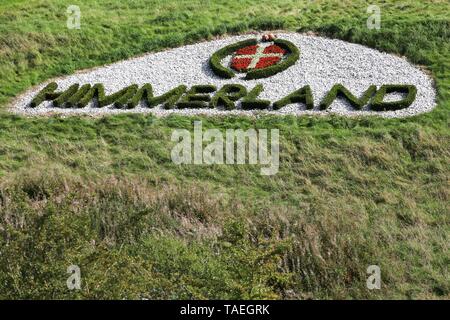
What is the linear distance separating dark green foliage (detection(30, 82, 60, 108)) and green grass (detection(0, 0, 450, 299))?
3.89 feet

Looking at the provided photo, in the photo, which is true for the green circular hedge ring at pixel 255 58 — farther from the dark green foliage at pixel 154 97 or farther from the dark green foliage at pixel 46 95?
the dark green foliage at pixel 46 95

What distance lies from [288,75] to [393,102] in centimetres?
522

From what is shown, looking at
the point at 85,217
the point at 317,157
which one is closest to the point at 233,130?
the point at 317,157

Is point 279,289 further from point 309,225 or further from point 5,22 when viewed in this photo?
point 5,22

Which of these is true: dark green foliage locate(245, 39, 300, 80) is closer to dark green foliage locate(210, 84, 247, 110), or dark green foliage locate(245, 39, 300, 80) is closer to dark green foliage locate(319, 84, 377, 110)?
dark green foliage locate(210, 84, 247, 110)

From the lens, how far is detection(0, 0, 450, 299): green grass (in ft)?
54.6

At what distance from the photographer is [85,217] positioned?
711 inches

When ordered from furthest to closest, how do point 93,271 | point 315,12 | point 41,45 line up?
point 315,12 < point 41,45 < point 93,271

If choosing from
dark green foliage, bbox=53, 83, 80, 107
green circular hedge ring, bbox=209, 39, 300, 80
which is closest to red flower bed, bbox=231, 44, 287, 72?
green circular hedge ring, bbox=209, 39, 300, 80

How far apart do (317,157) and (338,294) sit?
30.0 ft

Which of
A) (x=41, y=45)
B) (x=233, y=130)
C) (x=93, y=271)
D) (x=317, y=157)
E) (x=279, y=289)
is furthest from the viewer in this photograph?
(x=41, y=45)

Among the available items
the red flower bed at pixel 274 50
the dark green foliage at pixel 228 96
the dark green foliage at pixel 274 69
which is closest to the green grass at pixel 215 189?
the dark green foliage at pixel 228 96

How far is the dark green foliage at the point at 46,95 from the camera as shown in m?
30.0

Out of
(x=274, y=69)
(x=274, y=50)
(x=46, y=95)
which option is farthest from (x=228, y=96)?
(x=46, y=95)
